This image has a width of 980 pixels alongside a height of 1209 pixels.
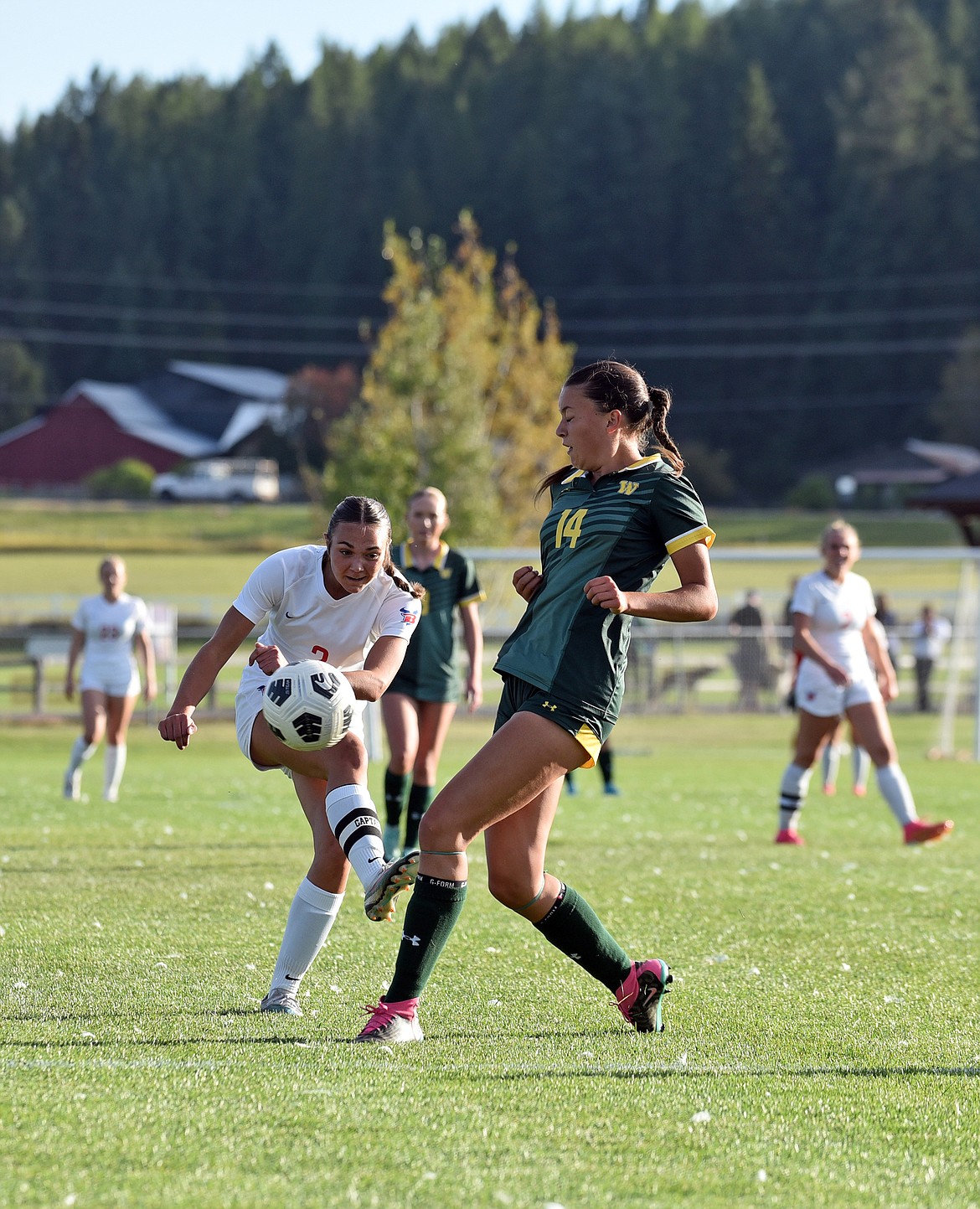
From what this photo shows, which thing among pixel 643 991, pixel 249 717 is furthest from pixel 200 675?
pixel 643 991

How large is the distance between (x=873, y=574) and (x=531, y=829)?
128 ft

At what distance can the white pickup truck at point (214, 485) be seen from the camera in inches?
2955

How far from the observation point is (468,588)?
10.6 meters

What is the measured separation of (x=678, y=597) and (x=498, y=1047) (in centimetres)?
160

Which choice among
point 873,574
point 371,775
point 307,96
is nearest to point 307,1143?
point 371,775

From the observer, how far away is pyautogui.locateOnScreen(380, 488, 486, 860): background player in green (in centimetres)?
1014

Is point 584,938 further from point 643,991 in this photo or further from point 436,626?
point 436,626

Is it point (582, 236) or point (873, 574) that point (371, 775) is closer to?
point (873, 574)

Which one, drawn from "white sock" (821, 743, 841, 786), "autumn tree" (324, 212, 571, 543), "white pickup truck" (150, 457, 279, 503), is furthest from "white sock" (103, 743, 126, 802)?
"white pickup truck" (150, 457, 279, 503)

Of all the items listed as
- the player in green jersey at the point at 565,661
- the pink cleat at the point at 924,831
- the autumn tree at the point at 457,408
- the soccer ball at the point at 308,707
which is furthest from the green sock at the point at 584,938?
the autumn tree at the point at 457,408

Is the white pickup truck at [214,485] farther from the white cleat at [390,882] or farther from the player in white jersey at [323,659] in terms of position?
the white cleat at [390,882]

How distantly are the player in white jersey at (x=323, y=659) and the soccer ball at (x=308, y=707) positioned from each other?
0.16 m

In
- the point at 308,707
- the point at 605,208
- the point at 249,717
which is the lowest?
the point at 249,717

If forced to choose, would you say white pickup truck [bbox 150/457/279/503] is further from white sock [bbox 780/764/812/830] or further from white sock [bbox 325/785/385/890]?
white sock [bbox 325/785/385/890]
